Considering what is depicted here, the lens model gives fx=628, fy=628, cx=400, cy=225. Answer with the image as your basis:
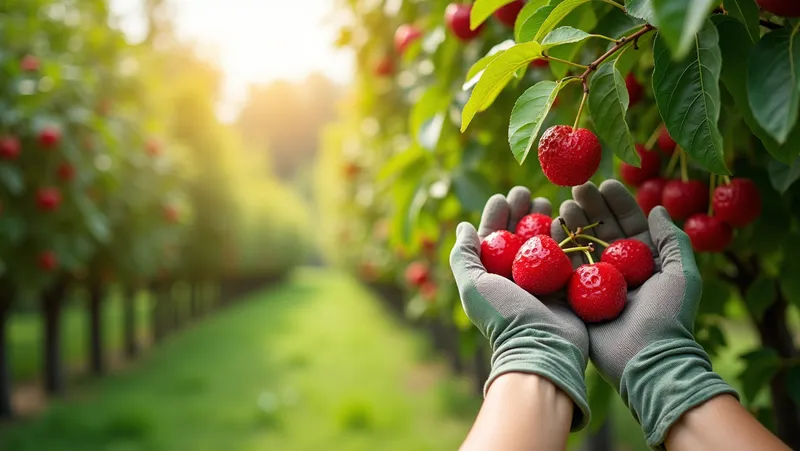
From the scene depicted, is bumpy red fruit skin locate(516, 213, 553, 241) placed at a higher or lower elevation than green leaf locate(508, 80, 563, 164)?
lower

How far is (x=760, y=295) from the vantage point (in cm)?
184

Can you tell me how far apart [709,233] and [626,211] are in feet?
A: 0.67

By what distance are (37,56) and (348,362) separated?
6.05 m

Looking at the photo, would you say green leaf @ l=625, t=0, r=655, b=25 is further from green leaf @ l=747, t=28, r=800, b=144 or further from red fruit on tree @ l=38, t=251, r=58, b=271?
red fruit on tree @ l=38, t=251, r=58, b=271

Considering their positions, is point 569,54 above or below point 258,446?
above

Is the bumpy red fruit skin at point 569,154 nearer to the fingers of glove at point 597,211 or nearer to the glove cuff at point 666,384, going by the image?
the fingers of glove at point 597,211

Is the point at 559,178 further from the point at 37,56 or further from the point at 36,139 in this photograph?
the point at 37,56

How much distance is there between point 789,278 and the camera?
1.60 meters

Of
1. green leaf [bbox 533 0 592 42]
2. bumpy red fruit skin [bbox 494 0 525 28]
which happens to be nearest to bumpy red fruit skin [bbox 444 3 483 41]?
bumpy red fruit skin [bbox 494 0 525 28]

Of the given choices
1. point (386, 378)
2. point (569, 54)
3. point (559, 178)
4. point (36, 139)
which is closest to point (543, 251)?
point (559, 178)

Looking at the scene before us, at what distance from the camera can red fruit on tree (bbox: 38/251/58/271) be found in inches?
210

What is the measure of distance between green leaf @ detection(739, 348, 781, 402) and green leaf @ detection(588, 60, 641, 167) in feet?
3.33

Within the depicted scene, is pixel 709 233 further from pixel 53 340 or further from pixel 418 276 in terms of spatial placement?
pixel 53 340

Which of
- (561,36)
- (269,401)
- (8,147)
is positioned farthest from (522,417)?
(269,401)
